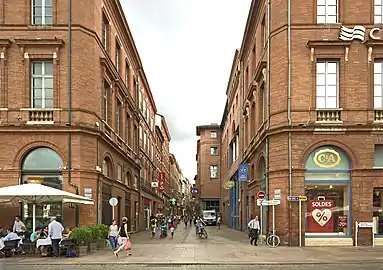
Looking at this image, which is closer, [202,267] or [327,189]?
[202,267]

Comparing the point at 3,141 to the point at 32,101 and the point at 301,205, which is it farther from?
the point at 301,205

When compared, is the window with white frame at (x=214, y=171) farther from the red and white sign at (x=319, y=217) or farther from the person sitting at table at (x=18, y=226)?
the person sitting at table at (x=18, y=226)

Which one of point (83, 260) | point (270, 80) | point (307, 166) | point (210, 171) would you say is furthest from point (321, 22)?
point (210, 171)

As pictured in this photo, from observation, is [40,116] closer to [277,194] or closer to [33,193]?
[33,193]

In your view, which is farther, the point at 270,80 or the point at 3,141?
the point at 270,80

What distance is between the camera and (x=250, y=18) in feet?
113

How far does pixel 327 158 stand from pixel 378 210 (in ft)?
11.4

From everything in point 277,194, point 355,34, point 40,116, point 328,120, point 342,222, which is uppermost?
point 355,34

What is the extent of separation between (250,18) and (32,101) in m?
16.7

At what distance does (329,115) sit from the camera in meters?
24.7

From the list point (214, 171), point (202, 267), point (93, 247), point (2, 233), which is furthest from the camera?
point (214, 171)

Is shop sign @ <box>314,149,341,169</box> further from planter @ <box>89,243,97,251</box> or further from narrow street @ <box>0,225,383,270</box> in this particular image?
planter @ <box>89,243,97,251</box>

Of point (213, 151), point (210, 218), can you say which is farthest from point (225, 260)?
point (213, 151)

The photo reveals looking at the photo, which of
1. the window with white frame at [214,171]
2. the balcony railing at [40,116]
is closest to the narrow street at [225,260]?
the balcony railing at [40,116]
